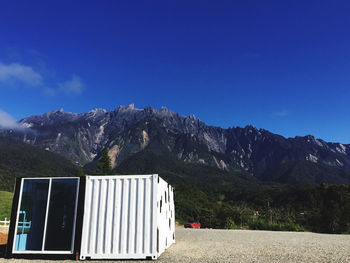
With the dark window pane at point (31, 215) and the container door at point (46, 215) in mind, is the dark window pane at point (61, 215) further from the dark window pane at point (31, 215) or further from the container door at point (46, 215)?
the dark window pane at point (31, 215)

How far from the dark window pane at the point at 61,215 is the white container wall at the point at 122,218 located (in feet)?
3.98

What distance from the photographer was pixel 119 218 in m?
9.89

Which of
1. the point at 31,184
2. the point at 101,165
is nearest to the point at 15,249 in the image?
the point at 31,184

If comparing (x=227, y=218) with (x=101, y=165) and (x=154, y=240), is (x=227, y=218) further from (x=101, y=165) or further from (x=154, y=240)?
(x=101, y=165)

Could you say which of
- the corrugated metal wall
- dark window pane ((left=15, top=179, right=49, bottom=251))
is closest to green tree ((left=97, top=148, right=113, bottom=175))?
dark window pane ((left=15, top=179, right=49, bottom=251))

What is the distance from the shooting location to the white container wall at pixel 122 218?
9602 millimetres

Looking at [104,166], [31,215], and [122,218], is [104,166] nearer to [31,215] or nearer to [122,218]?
[31,215]

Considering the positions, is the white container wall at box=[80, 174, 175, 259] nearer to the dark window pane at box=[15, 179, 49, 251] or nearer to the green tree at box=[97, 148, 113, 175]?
the dark window pane at box=[15, 179, 49, 251]

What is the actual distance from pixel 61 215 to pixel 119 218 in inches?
139

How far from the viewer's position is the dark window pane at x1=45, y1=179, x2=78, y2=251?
35.2ft

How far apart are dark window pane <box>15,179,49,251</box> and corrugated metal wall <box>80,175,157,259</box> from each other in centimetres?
253

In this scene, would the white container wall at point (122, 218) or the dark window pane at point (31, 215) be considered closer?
the white container wall at point (122, 218)

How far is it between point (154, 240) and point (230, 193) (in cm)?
10526

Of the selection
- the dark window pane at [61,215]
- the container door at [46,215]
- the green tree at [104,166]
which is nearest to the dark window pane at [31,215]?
the container door at [46,215]
